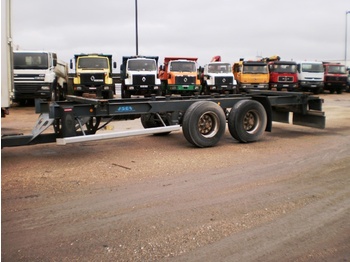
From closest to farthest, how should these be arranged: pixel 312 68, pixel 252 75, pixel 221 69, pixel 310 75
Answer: pixel 221 69
pixel 252 75
pixel 310 75
pixel 312 68

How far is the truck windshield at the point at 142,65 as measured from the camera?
2214cm

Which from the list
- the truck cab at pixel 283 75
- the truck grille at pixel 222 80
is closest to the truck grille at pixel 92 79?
the truck grille at pixel 222 80

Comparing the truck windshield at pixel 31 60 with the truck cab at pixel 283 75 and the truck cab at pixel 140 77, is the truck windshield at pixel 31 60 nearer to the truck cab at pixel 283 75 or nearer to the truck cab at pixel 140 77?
the truck cab at pixel 140 77

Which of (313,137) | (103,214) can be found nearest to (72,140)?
(103,214)

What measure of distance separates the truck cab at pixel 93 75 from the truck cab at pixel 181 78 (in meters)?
3.79

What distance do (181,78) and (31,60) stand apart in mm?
8517

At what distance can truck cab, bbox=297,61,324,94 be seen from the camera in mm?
29987

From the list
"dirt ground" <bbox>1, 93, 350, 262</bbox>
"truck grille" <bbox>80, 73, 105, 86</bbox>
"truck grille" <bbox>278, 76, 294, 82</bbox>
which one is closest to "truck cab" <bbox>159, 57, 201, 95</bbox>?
"truck grille" <bbox>80, 73, 105, 86</bbox>

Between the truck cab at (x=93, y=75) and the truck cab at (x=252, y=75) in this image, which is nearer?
the truck cab at (x=93, y=75)

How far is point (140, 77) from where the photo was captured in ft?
71.3

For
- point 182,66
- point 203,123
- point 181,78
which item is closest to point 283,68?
point 182,66

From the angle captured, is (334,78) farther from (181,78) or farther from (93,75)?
(93,75)

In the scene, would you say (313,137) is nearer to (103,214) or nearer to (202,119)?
(202,119)

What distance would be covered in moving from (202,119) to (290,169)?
98.5 inches
